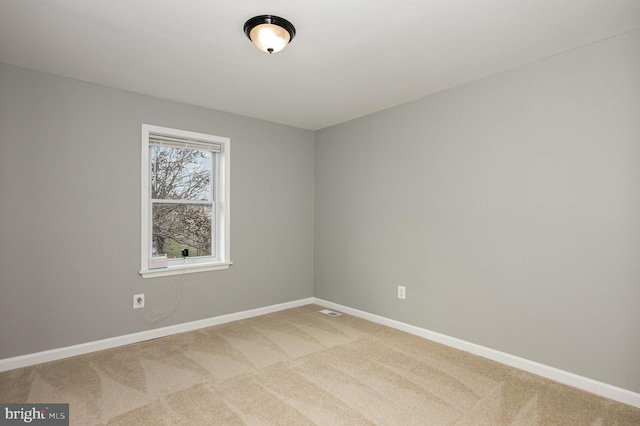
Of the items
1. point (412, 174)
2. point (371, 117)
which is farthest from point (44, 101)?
point (412, 174)

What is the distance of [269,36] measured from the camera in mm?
2105

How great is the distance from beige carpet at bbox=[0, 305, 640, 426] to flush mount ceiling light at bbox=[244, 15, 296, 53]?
2302mm

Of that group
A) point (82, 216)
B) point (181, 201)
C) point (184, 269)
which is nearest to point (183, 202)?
point (181, 201)

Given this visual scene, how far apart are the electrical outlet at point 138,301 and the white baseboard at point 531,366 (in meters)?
2.45

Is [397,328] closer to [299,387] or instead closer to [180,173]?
[299,387]

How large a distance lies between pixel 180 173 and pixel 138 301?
54.2 inches

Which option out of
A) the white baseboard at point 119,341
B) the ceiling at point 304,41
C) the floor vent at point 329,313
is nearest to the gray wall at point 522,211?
the ceiling at point 304,41

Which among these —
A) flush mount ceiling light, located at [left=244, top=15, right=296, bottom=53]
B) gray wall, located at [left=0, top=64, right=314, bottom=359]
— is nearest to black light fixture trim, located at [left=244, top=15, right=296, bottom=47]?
flush mount ceiling light, located at [left=244, top=15, right=296, bottom=53]

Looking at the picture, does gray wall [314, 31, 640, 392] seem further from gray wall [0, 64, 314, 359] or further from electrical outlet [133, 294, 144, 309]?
electrical outlet [133, 294, 144, 309]

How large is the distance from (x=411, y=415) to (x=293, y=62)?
2588 millimetres

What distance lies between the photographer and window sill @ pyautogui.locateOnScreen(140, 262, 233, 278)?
10.9ft

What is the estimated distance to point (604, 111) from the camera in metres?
2.31

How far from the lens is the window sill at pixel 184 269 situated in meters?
3.32

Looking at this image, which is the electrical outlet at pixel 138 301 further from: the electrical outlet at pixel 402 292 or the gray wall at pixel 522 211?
the electrical outlet at pixel 402 292
